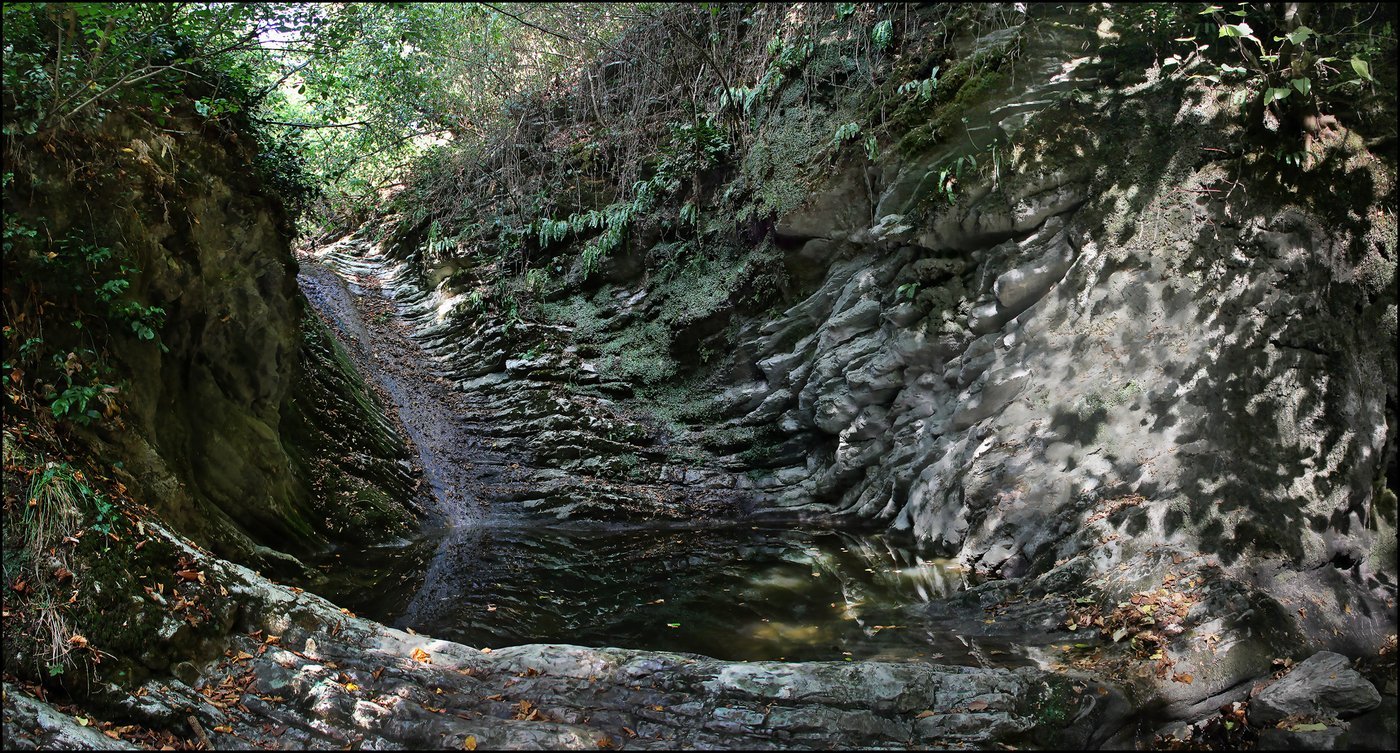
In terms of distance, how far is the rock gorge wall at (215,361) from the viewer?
527 cm

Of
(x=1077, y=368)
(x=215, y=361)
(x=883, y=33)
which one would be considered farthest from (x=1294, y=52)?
(x=215, y=361)

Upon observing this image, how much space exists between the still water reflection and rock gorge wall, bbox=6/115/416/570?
→ 854 mm

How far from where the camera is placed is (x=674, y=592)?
23.7ft

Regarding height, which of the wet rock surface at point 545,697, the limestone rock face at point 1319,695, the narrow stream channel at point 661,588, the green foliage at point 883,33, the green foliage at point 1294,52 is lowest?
the narrow stream channel at point 661,588

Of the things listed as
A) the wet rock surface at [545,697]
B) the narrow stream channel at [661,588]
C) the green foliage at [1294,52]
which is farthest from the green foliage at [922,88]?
the wet rock surface at [545,697]

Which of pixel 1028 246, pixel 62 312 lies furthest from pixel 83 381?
pixel 1028 246

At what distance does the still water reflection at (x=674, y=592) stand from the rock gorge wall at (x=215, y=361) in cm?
85

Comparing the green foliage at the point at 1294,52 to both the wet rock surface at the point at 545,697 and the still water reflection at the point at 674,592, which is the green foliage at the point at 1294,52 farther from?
the wet rock surface at the point at 545,697

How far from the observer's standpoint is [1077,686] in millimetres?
4312

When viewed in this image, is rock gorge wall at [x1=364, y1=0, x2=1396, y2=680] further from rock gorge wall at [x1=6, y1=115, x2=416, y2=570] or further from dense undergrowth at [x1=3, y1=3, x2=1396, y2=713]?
rock gorge wall at [x1=6, y1=115, x2=416, y2=570]

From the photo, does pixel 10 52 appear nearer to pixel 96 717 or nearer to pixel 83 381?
pixel 83 381

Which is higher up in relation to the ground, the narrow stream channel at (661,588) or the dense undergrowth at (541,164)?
the dense undergrowth at (541,164)

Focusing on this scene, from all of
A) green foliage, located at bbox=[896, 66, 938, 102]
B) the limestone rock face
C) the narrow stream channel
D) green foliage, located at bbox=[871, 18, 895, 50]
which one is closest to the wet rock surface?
the limestone rock face

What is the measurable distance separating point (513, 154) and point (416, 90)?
12.4 feet
